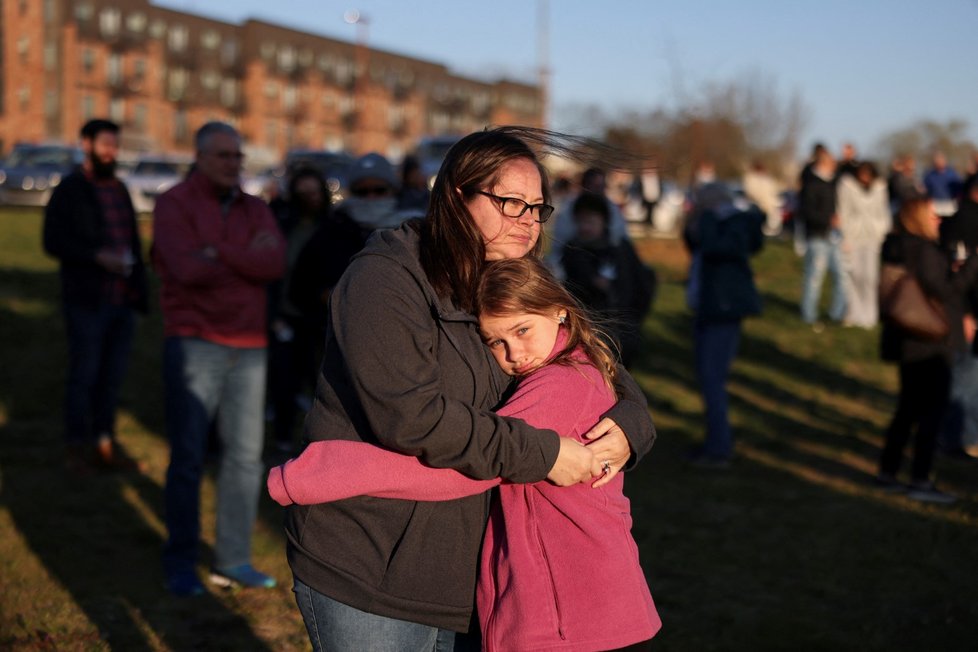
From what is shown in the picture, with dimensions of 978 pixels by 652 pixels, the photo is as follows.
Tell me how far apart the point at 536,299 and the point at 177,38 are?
265 feet

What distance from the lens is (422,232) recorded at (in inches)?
105

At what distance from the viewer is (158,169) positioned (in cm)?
2948

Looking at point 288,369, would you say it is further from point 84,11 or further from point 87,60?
point 84,11

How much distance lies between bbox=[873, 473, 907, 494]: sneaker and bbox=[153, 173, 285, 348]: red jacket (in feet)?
14.6

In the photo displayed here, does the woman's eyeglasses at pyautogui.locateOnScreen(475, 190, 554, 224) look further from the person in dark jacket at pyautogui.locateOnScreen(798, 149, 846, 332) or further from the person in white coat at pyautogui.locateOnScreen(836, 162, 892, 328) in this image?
the person in dark jacket at pyautogui.locateOnScreen(798, 149, 846, 332)

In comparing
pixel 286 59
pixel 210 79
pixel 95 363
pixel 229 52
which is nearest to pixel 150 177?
pixel 95 363

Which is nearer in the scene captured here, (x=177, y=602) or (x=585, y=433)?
(x=585, y=433)

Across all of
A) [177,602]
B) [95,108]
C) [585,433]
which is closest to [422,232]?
[585,433]

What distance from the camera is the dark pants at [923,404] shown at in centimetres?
757

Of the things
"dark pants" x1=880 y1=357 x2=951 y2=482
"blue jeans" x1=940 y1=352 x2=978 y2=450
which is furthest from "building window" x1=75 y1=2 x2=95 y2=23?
"dark pants" x1=880 y1=357 x2=951 y2=482

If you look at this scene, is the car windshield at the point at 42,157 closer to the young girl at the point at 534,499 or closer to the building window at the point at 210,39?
the young girl at the point at 534,499

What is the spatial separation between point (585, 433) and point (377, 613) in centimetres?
59

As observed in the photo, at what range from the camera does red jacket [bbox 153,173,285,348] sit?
5465 mm

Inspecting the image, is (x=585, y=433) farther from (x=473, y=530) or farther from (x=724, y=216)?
(x=724, y=216)
